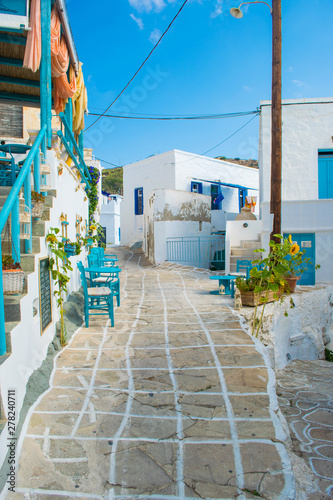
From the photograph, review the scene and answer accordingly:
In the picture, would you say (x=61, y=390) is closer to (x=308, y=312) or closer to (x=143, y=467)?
(x=143, y=467)

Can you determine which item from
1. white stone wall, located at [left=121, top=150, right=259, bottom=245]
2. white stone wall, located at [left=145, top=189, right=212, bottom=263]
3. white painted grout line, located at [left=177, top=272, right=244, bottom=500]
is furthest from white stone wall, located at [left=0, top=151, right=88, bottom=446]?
white stone wall, located at [left=121, top=150, right=259, bottom=245]

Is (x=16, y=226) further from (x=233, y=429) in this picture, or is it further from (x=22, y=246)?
(x=233, y=429)

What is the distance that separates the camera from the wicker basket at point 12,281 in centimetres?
271

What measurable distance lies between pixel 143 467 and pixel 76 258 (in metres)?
4.89

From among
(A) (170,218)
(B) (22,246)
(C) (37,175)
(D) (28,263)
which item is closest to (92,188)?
(A) (170,218)

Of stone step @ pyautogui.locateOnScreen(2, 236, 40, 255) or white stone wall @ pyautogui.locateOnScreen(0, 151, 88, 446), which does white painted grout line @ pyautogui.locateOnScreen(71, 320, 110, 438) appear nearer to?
white stone wall @ pyautogui.locateOnScreen(0, 151, 88, 446)

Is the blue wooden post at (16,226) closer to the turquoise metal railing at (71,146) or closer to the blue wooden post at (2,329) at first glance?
the blue wooden post at (2,329)

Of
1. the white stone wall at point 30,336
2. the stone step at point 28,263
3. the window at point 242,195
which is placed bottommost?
the white stone wall at point 30,336

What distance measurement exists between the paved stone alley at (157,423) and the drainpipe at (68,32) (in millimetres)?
4767

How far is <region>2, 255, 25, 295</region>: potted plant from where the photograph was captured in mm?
2711

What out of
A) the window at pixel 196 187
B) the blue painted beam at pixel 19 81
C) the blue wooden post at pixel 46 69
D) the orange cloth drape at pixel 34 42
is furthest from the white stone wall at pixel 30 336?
the window at pixel 196 187

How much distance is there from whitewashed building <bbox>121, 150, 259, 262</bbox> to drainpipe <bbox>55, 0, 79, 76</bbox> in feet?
24.7

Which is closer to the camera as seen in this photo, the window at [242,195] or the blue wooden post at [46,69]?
the blue wooden post at [46,69]

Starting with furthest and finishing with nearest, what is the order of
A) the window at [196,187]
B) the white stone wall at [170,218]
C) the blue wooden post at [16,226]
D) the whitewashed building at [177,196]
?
the window at [196,187] → the whitewashed building at [177,196] → the white stone wall at [170,218] → the blue wooden post at [16,226]
